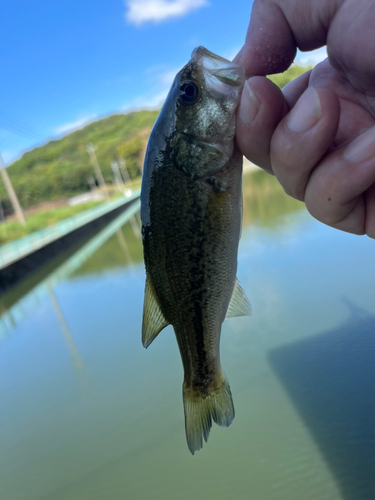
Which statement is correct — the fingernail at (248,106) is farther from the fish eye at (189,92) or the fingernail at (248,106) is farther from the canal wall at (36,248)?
the canal wall at (36,248)

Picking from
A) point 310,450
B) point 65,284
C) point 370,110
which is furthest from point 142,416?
point 65,284

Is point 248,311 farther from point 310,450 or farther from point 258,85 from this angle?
point 310,450

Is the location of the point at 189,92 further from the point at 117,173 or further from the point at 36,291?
the point at 117,173

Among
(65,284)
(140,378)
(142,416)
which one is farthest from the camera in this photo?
(65,284)

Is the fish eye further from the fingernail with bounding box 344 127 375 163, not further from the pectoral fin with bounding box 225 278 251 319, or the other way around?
the pectoral fin with bounding box 225 278 251 319

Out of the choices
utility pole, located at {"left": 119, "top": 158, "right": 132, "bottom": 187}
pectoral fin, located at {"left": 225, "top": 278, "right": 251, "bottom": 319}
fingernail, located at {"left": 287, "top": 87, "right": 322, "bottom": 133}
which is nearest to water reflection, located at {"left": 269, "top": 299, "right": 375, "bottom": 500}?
pectoral fin, located at {"left": 225, "top": 278, "right": 251, "bottom": 319}

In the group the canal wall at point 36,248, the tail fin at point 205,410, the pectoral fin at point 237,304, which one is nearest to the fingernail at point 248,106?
the pectoral fin at point 237,304

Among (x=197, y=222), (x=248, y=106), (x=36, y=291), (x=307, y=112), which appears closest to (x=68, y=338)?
(x=36, y=291)
